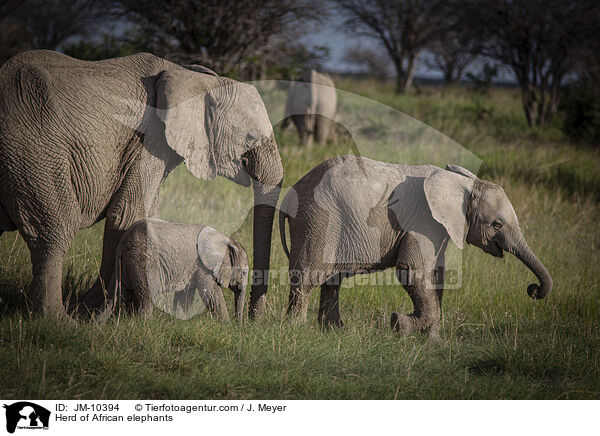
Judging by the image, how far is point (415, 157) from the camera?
10.1 meters

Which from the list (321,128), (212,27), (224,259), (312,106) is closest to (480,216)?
(224,259)

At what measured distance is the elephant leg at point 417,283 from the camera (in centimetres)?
435

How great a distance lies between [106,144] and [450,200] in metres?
2.36

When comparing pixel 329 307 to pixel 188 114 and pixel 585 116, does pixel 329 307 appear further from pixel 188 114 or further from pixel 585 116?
pixel 585 116

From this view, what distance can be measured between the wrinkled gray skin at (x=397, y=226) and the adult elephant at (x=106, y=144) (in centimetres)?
37

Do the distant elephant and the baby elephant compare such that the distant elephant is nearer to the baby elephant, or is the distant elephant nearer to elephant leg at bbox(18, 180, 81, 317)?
the baby elephant

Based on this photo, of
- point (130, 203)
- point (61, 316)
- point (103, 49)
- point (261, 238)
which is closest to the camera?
point (61, 316)

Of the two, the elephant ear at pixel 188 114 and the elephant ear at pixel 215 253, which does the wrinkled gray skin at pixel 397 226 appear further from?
the elephant ear at pixel 188 114

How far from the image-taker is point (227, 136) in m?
4.39

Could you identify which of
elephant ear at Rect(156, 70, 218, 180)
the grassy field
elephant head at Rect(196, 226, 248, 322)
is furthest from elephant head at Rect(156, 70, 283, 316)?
the grassy field

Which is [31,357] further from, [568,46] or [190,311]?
[568,46]

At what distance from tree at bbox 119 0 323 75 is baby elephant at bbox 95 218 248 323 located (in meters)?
6.22

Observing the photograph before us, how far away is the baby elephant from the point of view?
168 inches

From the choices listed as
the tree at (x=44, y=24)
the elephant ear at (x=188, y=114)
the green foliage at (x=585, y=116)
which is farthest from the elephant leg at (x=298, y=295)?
the green foliage at (x=585, y=116)
